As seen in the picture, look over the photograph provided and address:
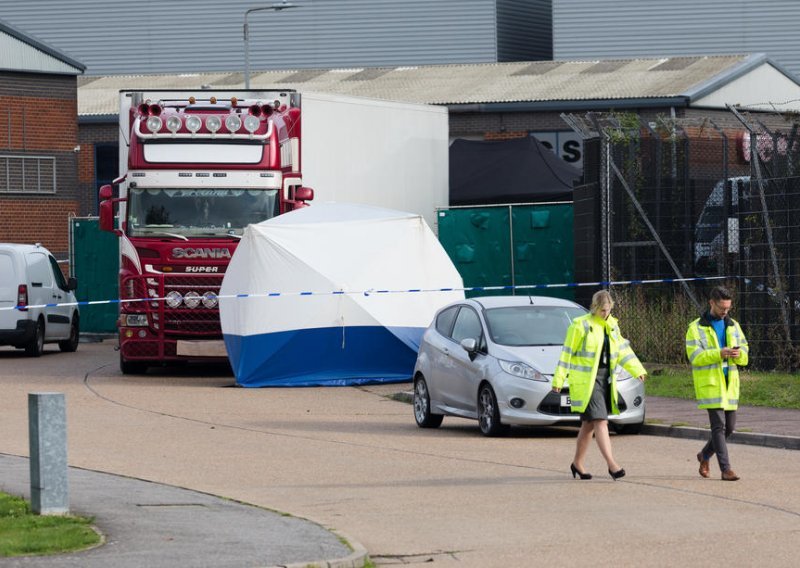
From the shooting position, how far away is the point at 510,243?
31125 mm

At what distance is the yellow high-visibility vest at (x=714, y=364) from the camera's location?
520 inches

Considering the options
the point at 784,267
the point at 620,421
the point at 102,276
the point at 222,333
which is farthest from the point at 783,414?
the point at 102,276

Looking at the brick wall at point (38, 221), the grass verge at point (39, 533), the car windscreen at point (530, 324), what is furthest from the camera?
the brick wall at point (38, 221)

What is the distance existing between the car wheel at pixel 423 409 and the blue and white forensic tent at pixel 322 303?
5611mm

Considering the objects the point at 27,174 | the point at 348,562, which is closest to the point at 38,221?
the point at 27,174

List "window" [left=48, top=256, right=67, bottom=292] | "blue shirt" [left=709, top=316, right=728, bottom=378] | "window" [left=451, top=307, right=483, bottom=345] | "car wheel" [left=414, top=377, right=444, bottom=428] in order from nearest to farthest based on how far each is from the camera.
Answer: "blue shirt" [left=709, top=316, right=728, bottom=378] < "window" [left=451, top=307, right=483, bottom=345] < "car wheel" [left=414, top=377, right=444, bottom=428] < "window" [left=48, top=256, right=67, bottom=292]

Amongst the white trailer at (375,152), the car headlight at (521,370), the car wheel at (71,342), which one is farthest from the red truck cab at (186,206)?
the car headlight at (521,370)

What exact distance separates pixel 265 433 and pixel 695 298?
29.3 ft

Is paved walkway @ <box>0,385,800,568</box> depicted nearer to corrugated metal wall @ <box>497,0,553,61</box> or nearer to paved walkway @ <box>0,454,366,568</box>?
paved walkway @ <box>0,454,366,568</box>

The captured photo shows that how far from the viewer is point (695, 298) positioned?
24062mm

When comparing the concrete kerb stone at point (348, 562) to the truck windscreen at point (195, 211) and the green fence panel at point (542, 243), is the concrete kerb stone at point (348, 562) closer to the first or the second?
the truck windscreen at point (195, 211)

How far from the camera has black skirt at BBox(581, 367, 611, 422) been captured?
13.1m

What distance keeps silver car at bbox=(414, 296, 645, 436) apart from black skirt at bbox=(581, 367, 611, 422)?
9.97 feet

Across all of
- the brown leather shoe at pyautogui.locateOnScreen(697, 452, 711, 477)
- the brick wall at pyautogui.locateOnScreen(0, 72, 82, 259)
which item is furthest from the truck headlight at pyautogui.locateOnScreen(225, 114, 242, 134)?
the brick wall at pyautogui.locateOnScreen(0, 72, 82, 259)
